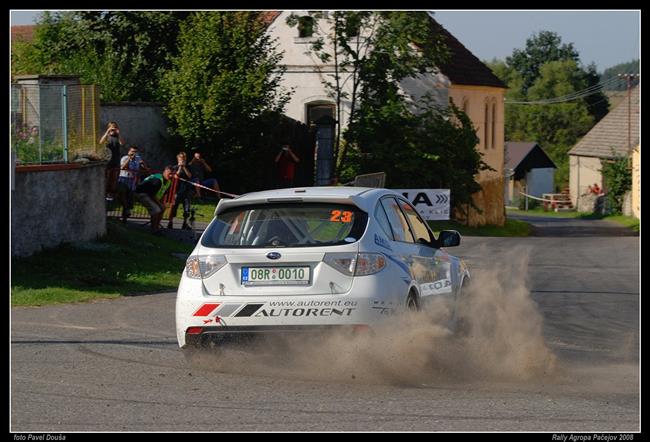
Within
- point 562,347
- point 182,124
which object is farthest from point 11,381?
point 182,124

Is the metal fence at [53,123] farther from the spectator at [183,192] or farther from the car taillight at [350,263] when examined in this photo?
the car taillight at [350,263]

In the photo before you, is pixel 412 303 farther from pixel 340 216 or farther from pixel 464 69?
pixel 464 69

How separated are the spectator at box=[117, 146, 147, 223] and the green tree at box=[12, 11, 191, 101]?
1269 centimetres

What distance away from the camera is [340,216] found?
1038 cm

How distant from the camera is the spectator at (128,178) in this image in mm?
25688

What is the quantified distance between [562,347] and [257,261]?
155 inches

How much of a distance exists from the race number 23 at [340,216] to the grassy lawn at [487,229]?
27.5 metres

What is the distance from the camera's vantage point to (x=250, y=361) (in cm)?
1080

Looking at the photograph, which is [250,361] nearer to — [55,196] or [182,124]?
[55,196]

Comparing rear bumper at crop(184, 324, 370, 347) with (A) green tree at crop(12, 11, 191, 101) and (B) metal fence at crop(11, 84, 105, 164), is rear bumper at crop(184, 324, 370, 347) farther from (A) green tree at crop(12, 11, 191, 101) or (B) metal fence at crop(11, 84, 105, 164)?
(A) green tree at crop(12, 11, 191, 101)

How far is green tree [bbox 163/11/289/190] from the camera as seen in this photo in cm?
3528

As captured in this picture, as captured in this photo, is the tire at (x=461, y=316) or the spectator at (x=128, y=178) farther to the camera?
the spectator at (x=128, y=178)

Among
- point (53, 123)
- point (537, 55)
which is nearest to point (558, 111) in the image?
point (537, 55)
